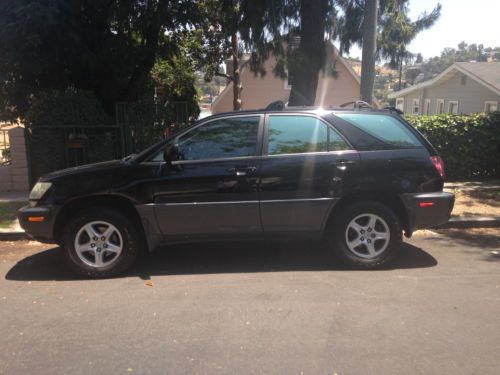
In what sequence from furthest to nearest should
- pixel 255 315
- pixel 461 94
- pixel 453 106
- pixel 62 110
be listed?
pixel 453 106 → pixel 461 94 → pixel 62 110 → pixel 255 315

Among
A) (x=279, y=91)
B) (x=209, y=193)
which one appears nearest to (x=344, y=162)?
(x=209, y=193)

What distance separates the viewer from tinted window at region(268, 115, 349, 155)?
502cm

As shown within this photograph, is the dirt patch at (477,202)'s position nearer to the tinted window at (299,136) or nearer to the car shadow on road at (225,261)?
the car shadow on road at (225,261)

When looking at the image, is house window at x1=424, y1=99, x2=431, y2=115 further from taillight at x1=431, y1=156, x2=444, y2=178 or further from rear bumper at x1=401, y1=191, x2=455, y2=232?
rear bumper at x1=401, y1=191, x2=455, y2=232

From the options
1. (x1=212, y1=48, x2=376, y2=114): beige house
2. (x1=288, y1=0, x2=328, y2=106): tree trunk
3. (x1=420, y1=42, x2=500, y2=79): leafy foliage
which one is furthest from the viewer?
(x1=420, y1=42, x2=500, y2=79): leafy foliage

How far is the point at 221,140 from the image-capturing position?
505 centimetres

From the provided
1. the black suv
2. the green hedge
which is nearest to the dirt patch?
the green hedge

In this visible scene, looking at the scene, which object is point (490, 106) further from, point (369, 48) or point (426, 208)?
point (426, 208)

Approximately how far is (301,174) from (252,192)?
544mm

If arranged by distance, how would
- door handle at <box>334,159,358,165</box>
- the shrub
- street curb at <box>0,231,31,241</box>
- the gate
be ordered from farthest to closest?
1. the gate
2. the shrub
3. street curb at <box>0,231,31,241</box>
4. door handle at <box>334,159,358,165</box>

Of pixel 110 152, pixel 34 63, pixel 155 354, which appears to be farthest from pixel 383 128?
pixel 34 63

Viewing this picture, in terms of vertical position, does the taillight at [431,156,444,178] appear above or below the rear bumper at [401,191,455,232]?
above

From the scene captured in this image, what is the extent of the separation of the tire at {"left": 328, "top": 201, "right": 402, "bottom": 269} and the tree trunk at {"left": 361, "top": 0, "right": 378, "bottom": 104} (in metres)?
3.77

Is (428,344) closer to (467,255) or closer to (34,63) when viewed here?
(467,255)
